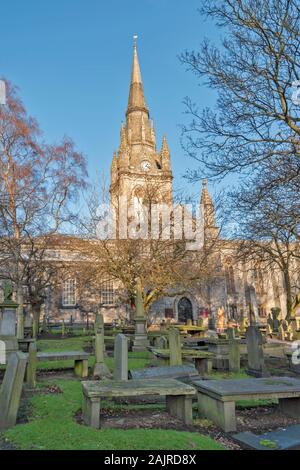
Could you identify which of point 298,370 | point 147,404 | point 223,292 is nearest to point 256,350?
point 298,370

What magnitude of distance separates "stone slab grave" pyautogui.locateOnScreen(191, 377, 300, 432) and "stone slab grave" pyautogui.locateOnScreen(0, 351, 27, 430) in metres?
2.95

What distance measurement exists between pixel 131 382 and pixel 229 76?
7.86m

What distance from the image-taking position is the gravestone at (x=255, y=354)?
34.3 ft

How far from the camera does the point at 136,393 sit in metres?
5.74

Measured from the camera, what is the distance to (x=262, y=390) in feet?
19.4

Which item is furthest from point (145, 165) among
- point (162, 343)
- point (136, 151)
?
point (162, 343)

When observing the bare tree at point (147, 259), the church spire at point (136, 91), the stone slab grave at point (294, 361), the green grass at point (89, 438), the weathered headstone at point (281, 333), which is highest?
the church spire at point (136, 91)

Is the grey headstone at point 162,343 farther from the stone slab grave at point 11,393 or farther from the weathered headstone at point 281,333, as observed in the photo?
the weathered headstone at point 281,333

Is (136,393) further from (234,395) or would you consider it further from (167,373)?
(167,373)

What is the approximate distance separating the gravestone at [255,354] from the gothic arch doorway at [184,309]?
101 feet

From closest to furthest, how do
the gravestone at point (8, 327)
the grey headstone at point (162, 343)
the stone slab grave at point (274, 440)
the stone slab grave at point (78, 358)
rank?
the stone slab grave at point (274, 440) < the stone slab grave at point (78, 358) < the gravestone at point (8, 327) < the grey headstone at point (162, 343)

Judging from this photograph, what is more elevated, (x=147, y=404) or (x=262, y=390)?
(x=262, y=390)

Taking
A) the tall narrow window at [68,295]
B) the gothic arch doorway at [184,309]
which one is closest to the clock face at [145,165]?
the gothic arch doorway at [184,309]
